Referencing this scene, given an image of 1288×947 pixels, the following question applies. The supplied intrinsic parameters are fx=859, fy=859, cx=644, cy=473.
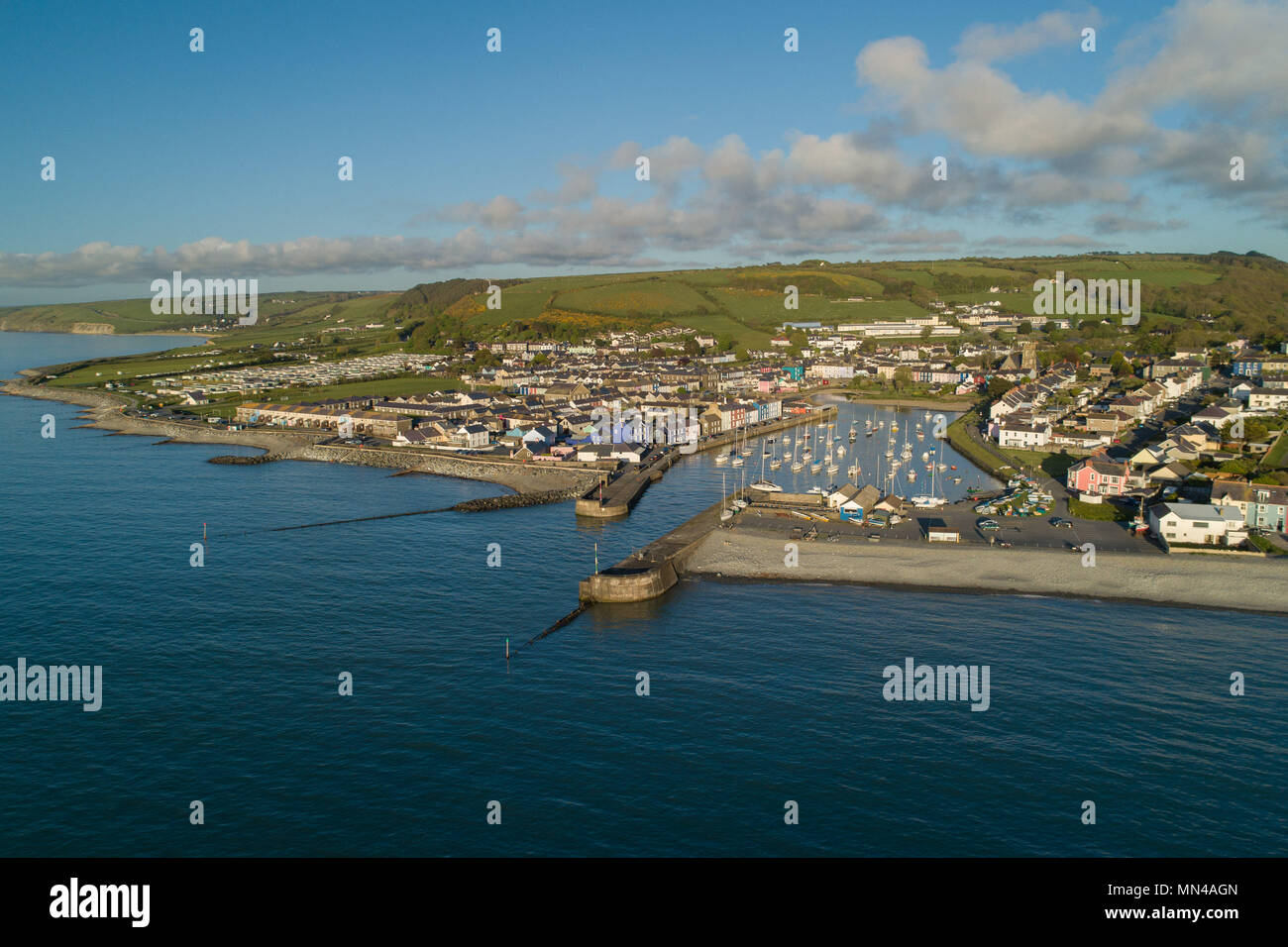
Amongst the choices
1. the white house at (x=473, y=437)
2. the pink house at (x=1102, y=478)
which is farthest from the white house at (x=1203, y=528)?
the white house at (x=473, y=437)

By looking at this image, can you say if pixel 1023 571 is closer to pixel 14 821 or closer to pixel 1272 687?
pixel 1272 687

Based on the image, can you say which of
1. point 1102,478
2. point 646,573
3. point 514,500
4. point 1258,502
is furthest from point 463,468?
point 1258,502

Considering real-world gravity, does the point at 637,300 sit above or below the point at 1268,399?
above

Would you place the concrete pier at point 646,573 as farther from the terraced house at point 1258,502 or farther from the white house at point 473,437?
the white house at point 473,437

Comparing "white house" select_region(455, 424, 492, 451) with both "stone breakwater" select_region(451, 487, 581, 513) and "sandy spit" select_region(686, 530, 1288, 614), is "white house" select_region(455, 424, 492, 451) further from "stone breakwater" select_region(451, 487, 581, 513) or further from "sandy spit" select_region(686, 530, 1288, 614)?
"sandy spit" select_region(686, 530, 1288, 614)

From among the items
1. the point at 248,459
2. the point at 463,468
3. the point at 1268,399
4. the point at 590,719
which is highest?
the point at 1268,399

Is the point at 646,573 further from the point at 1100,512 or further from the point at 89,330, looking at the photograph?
the point at 89,330
